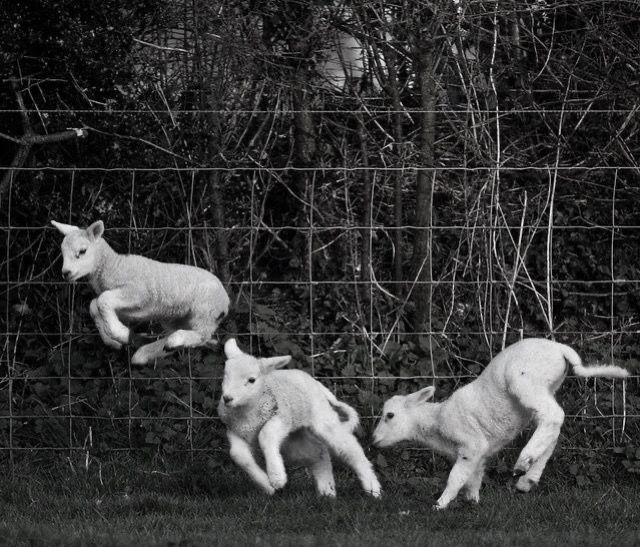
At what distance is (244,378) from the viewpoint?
5.34 m

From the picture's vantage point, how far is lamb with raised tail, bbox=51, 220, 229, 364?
5156 mm

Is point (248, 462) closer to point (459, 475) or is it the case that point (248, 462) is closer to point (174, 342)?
point (174, 342)

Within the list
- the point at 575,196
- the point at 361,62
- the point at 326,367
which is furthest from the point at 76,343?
the point at 575,196

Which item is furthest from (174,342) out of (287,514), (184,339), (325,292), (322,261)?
(322,261)

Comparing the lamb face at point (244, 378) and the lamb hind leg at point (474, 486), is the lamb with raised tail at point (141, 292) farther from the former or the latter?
the lamb hind leg at point (474, 486)

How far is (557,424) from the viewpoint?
17.1ft

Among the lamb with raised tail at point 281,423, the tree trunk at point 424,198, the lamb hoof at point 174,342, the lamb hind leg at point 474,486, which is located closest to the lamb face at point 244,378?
the lamb with raised tail at point 281,423

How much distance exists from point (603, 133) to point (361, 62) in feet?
6.42

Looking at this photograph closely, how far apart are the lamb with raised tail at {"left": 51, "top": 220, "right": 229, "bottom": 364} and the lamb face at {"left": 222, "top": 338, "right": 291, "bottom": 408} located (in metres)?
0.20

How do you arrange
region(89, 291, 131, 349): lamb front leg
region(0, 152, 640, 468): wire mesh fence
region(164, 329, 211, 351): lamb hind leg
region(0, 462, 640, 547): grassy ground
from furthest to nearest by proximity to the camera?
region(0, 152, 640, 468): wire mesh fence, region(164, 329, 211, 351): lamb hind leg, region(89, 291, 131, 349): lamb front leg, region(0, 462, 640, 547): grassy ground

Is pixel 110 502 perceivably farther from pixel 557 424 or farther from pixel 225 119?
pixel 225 119

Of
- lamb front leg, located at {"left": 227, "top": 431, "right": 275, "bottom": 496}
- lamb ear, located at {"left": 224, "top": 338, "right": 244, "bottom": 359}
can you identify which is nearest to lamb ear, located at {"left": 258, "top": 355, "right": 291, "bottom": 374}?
lamb ear, located at {"left": 224, "top": 338, "right": 244, "bottom": 359}

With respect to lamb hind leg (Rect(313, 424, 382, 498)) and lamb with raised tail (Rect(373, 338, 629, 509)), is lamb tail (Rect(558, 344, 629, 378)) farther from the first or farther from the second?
lamb hind leg (Rect(313, 424, 382, 498))

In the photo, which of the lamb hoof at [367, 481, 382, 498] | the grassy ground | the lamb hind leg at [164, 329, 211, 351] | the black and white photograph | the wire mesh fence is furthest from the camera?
the wire mesh fence
